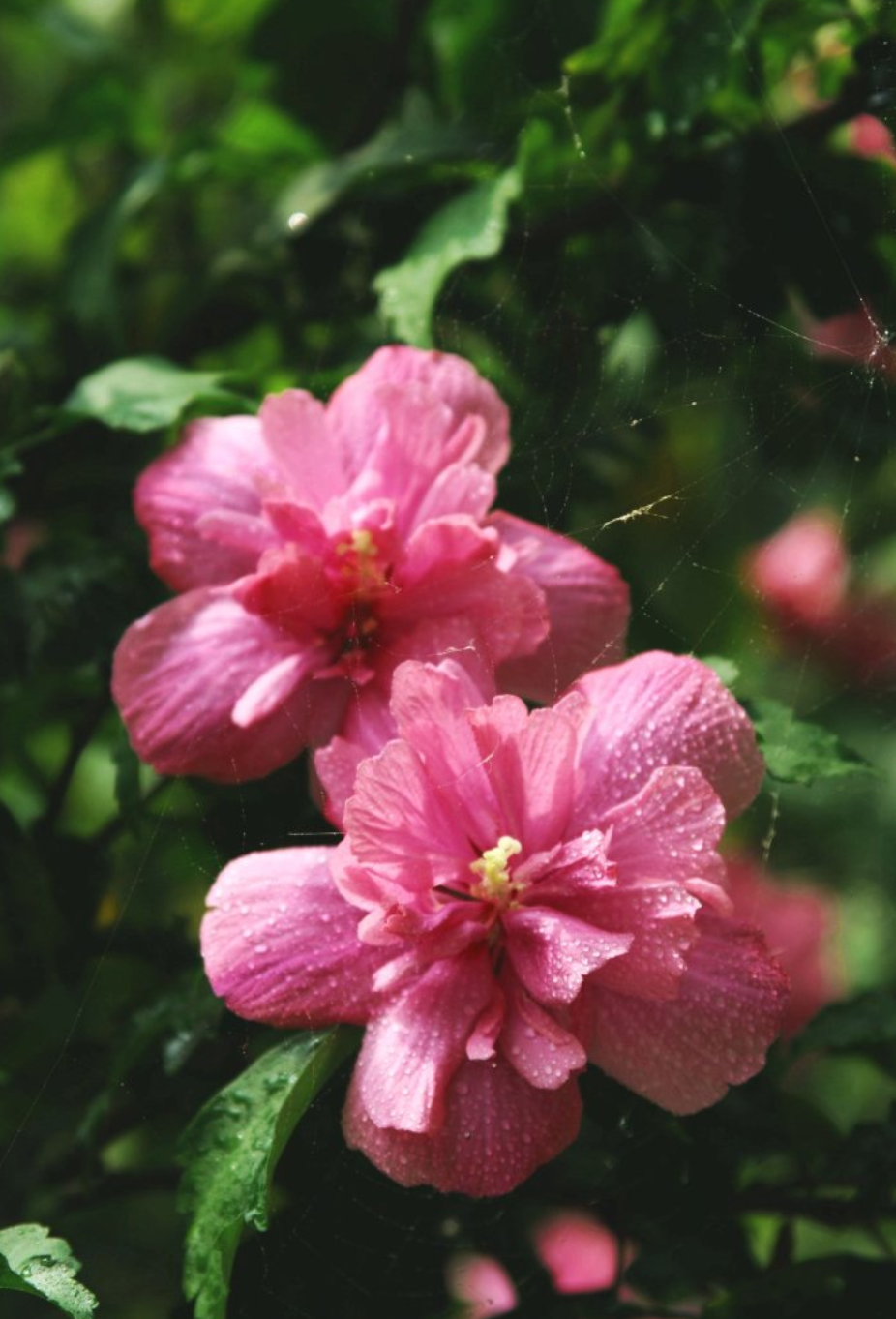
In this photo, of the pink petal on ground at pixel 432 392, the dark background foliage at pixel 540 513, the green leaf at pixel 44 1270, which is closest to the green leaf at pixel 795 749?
the dark background foliage at pixel 540 513

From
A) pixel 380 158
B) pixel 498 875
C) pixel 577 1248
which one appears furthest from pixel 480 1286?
pixel 380 158

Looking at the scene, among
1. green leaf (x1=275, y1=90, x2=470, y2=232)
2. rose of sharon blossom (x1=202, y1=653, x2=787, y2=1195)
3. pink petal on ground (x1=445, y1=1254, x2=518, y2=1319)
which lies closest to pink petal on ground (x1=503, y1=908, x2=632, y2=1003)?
rose of sharon blossom (x1=202, y1=653, x2=787, y2=1195)

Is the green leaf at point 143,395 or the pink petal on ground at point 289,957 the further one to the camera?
the green leaf at point 143,395

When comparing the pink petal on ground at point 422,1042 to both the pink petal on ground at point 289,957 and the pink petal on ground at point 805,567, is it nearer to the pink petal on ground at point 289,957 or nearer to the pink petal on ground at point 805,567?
the pink petal on ground at point 289,957

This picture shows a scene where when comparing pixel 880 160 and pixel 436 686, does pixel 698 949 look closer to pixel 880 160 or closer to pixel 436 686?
pixel 436 686

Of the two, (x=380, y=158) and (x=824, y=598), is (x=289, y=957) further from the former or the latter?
(x=380, y=158)

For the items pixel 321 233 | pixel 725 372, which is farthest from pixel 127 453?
pixel 725 372
